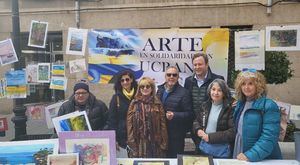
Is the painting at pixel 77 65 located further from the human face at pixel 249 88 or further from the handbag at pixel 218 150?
the human face at pixel 249 88

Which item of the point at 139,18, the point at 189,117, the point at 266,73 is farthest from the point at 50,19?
the point at 189,117

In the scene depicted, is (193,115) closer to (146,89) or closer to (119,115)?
(146,89)

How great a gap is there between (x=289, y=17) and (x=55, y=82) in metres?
9.10

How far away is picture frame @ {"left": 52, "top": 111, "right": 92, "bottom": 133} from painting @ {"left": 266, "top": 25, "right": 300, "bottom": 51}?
9.30 feet

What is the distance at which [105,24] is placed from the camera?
44.9ft

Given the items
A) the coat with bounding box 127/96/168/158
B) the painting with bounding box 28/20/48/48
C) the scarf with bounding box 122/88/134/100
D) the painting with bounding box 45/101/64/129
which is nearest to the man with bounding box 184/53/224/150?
the coat with bounding box 127/96/168/158

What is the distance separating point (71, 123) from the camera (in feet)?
11.2

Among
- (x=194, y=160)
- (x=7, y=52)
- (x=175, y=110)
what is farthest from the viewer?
(x=7, y=52)

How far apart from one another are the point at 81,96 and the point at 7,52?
6.86 ft

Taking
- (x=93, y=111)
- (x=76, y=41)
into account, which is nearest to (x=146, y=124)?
(x=93, y=111)

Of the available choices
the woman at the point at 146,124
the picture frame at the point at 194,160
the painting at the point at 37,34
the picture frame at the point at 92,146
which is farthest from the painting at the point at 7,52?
the picture frame at the point at 194,160

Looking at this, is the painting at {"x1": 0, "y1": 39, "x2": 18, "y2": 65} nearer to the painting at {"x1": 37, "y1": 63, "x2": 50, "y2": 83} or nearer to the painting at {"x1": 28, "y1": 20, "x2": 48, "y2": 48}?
the painting at {"x1": 28, "y1": 20, "x2": 48, "y2": 48}

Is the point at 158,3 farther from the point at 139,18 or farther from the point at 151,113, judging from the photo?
the point at 151,113

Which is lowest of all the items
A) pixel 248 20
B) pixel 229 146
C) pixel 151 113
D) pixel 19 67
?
pixel 229 146
